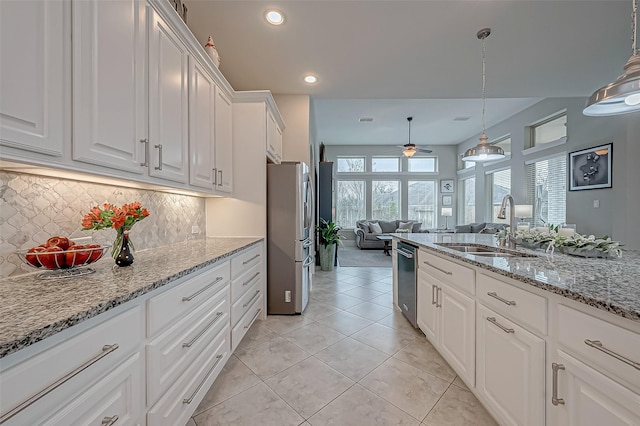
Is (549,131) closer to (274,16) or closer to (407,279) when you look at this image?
(407,279)

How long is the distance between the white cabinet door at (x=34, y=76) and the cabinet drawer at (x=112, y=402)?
0.81 m

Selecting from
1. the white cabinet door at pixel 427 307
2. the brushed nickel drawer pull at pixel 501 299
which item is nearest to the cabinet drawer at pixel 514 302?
the brushed nickel drawer pull at pixel 501 299

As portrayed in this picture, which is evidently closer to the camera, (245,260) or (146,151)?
(146,151)

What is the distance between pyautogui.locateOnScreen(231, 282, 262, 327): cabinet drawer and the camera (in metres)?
1.98

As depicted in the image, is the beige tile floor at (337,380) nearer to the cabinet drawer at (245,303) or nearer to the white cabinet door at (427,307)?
the white cabinet door at (427,307)

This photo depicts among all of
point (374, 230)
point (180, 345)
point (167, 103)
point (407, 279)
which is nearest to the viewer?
point (180, 345)

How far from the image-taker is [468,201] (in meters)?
8.48

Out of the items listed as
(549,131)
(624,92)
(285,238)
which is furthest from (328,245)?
(549,131)

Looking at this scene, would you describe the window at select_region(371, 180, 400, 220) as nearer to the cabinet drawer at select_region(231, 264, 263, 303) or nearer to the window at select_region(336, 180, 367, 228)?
the window at select_region(336, 180, 367, 228)

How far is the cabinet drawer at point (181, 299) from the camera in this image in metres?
1.06

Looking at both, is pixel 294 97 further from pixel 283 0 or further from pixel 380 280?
pixel 380 280

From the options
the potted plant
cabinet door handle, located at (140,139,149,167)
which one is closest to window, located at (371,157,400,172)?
the potted plant

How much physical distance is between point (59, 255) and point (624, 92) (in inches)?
113

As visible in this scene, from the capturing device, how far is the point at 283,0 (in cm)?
204
